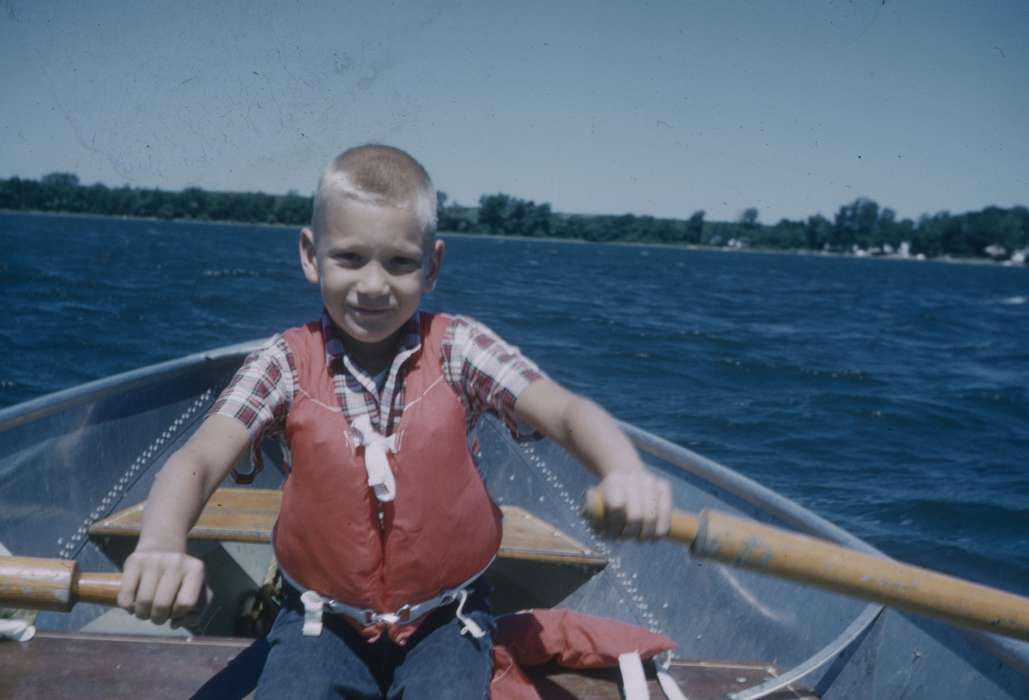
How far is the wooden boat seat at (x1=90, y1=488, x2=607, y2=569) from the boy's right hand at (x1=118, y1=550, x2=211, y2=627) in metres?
1.70

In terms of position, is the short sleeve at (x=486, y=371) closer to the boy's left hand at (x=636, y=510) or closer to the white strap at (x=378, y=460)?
the white strap at (x=378, y=460)

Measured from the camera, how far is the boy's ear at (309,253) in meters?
1.74

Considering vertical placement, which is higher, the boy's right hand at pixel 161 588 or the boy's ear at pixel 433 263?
the boy's ear at pixel 433 263

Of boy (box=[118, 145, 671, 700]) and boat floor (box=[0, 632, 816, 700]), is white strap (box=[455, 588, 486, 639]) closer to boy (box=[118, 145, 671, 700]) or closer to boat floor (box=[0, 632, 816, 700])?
boy (box=[118, 145, 671, 700])

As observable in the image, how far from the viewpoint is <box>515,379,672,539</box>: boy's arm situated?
4.26 ft

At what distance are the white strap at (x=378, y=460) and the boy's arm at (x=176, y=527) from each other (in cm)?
23

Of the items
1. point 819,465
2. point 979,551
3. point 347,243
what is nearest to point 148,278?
point 819,465

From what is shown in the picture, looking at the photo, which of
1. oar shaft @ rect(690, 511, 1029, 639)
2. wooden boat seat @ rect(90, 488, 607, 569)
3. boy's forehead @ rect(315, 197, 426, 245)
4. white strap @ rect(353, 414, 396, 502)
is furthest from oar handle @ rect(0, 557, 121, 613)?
wooden boat seat @ rect(90, 488, 607, 569)

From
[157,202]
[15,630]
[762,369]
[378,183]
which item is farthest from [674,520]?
[157,202]

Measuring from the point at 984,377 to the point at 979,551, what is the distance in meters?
8.06

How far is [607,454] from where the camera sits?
1.47 m

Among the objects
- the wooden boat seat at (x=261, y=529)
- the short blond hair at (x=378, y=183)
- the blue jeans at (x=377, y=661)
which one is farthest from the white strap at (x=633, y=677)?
the short blond hair at (x=378, y=183)

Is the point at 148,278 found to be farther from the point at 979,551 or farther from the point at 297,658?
the point at 297,658

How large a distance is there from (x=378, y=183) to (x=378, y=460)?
56cm
